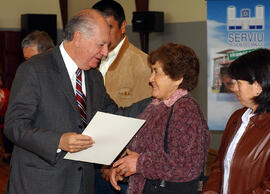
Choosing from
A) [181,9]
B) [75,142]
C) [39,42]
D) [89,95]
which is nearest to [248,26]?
[181,9]

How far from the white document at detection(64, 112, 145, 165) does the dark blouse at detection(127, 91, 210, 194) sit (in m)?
0.11

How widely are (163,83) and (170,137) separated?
314mm

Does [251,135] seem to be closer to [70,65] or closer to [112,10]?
[70,65]

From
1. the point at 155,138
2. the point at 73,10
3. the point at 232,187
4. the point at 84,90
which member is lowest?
the point at 232,187

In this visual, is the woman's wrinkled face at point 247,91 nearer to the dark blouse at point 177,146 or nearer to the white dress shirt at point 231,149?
the white dress shirt at point 231,149

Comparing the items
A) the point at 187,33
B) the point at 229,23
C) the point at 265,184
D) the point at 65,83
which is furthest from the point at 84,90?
the point at 187,33

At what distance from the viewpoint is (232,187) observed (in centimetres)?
210

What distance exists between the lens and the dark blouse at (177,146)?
7.29ft

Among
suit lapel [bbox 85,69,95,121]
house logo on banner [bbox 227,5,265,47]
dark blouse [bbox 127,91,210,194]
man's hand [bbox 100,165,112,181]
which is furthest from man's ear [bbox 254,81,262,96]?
house logo on banner [bbox 227,5,265,47]

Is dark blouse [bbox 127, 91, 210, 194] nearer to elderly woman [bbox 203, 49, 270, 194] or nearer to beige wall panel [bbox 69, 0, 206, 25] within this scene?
elderly woman [bbox 203, 49, 270, 194]

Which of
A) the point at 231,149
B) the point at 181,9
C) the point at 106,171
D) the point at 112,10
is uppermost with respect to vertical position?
the point at 181,9

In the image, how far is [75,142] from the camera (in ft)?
6.89

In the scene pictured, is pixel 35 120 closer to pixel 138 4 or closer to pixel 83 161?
pixel 83 161

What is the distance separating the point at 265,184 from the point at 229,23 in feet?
15.5
